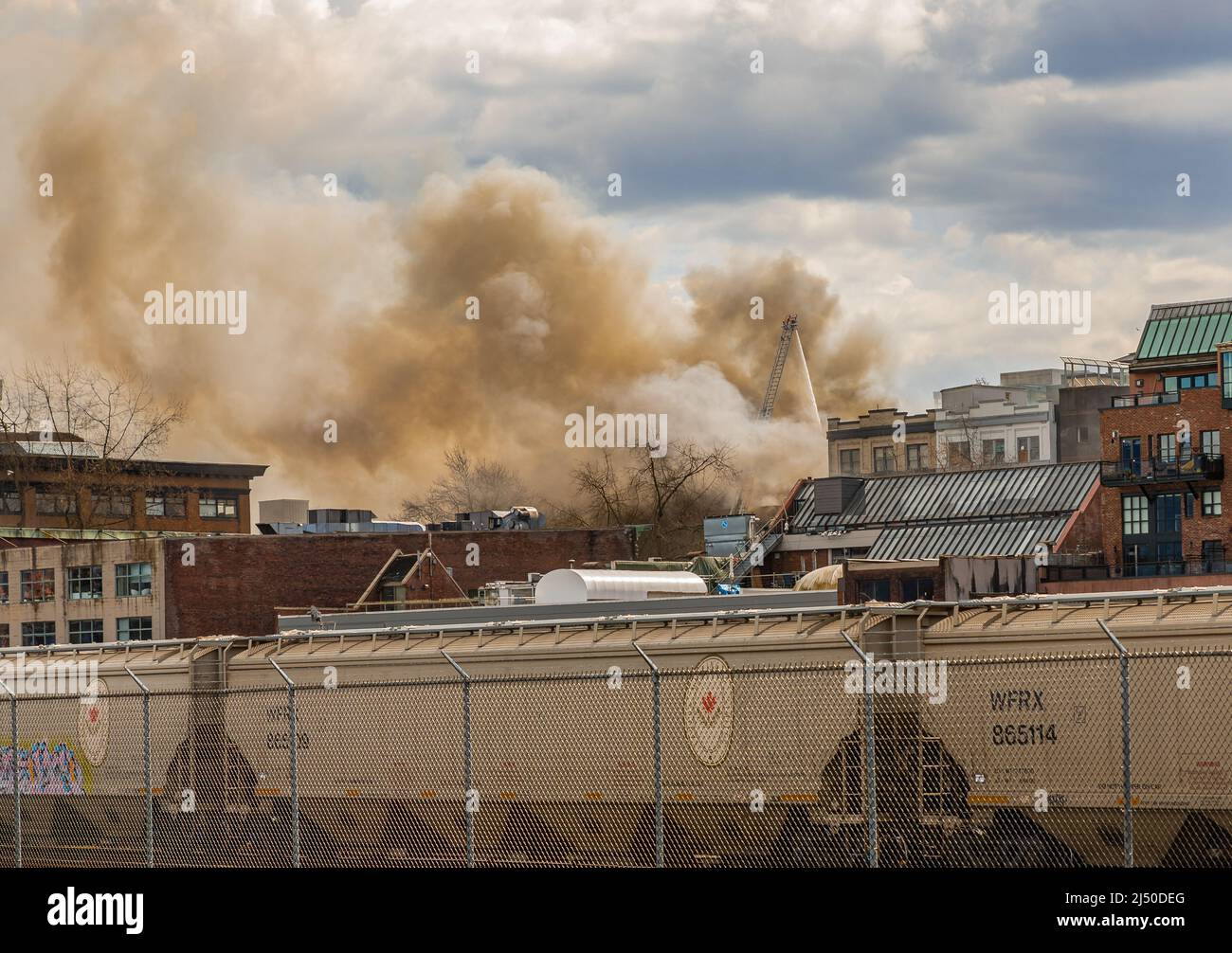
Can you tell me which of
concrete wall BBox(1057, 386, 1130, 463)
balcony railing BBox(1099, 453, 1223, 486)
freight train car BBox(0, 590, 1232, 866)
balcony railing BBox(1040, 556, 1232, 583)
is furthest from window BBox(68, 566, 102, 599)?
concrete wall BBox(1057, 386, 1130, 463)

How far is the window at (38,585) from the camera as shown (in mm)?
69812

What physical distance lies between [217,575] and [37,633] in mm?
9100

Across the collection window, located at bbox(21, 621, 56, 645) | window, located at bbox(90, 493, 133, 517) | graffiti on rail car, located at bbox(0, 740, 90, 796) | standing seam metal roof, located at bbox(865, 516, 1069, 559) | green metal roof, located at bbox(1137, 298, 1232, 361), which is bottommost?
graffiti on rail car, located at bbox(0, 740, 90, 796)

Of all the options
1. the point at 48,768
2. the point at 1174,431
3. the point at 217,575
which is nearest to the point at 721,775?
the point at 48,768

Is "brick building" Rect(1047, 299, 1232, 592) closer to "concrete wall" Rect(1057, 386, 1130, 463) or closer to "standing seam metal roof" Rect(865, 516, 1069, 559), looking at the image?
"standing seam metal roof" Rect(865, 516, 1069, 559)

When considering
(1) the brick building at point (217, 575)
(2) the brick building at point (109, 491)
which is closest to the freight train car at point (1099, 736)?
(1) the brick building at point (217, 575)

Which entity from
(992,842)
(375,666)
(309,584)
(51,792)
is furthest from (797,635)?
(309,584)

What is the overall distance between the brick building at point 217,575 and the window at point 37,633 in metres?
0.04

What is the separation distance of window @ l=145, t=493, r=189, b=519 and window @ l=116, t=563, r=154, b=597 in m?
45.0

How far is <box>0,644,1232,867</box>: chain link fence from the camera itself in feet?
65.9

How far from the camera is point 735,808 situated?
2342 cm

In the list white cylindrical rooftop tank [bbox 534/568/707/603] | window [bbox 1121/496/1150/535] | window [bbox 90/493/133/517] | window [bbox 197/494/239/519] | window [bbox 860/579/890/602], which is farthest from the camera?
window [bbox 197/494/239/519]

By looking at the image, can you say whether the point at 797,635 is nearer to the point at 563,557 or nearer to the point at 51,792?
the point at 51,792

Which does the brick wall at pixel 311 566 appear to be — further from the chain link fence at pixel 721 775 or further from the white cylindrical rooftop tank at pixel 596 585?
the chain link fence at pixel 721 775
